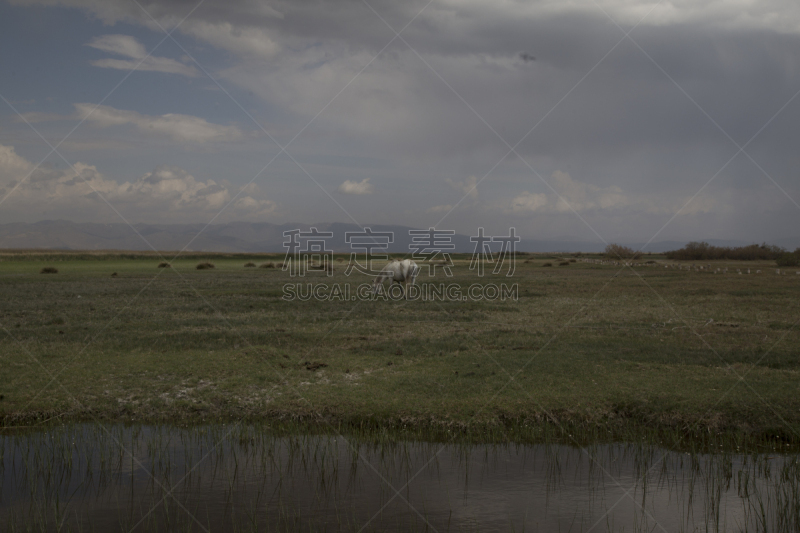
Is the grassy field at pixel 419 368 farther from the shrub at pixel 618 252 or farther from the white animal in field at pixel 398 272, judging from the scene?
the shrub at pixel 618 252

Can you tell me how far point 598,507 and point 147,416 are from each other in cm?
774

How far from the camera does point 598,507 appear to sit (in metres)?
6.56

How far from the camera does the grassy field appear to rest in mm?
9484

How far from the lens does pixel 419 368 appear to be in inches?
483

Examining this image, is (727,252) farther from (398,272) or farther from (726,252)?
(398,272)

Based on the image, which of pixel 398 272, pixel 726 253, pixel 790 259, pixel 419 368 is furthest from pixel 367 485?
pixel 726 253

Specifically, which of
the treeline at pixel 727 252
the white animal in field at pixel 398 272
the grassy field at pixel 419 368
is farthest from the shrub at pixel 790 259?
the white animal in field at pixel 398 272

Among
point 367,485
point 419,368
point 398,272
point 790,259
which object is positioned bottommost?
point 367,485

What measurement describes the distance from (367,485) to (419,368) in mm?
5255

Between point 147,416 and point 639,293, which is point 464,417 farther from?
point 639,293

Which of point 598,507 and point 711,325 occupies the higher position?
point 711,325

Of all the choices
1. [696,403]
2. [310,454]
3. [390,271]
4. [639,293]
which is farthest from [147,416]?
[639,293]

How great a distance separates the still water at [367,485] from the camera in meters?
6.16

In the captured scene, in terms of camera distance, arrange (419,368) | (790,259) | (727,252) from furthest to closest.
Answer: (727,252), (790,259), (419,368)
